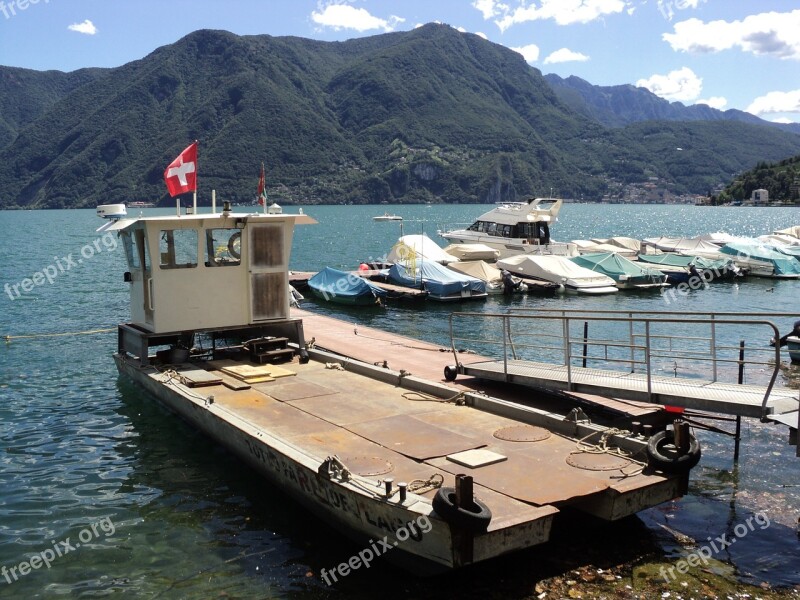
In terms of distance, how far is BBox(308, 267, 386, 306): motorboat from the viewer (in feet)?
114

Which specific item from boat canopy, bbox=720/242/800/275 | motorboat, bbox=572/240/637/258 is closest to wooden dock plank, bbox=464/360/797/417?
boat canopy, bbox=720/242/800/275

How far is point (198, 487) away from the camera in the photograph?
38.3 ft

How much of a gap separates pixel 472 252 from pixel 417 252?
4.75 m

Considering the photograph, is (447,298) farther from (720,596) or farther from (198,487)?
(720,596)

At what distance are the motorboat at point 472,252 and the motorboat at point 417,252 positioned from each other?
0.84 m

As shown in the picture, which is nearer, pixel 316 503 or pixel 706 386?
pixel 316 503

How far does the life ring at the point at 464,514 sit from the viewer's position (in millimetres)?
7203

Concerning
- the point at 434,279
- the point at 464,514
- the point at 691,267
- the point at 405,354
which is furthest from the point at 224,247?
the point at 691,267

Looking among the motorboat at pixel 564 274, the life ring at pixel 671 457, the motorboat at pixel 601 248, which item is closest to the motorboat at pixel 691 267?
the motorboat at pixel 601 248

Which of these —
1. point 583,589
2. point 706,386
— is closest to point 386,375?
point 706,386

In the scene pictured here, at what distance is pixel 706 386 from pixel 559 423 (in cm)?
288

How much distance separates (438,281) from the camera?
36344 millimetres

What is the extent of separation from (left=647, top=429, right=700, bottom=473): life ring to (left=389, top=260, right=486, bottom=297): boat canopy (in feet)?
87.7

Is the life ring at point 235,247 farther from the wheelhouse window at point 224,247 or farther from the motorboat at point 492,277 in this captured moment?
the motorboat at point 492,277
